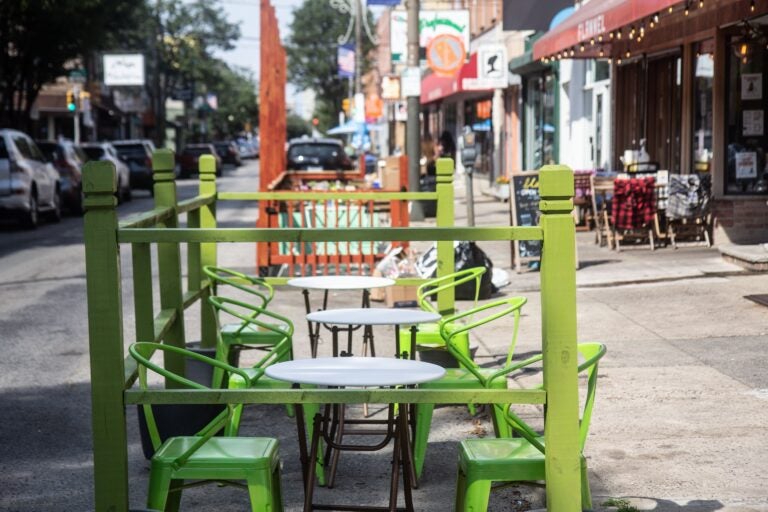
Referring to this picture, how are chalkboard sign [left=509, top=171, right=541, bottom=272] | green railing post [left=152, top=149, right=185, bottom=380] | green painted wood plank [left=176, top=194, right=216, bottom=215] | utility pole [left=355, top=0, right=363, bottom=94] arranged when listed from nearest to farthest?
1. green railing post [left=152, top=149, right=185, bottom=380]
2. green painted wood plank [left=176, top=194, right=216, bottom=215]
3. chalkboard sign [left=509, top=171, right=541, bottom=272]
4. utility pole [left=355, top=0, right=363, bottom=94]

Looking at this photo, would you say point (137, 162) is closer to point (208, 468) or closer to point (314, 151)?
point (314, 151)

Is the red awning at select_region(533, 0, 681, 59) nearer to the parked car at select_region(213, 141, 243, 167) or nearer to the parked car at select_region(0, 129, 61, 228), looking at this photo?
the parked car at select_region(0, 129, 61, 228)

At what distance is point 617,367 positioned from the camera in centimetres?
823

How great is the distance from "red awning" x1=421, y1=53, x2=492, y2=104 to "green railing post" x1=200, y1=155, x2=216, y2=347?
60.4 ft

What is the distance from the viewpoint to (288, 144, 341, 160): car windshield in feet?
99.5

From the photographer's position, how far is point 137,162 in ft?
121

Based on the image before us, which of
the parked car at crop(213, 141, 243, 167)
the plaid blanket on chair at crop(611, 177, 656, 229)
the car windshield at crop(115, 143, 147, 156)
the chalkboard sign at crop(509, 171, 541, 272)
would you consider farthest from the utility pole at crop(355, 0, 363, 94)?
the chalkboard sign at crop(509, 171, 541, 272)

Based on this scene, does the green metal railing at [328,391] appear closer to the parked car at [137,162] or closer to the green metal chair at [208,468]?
the green metal chair at [208,468]

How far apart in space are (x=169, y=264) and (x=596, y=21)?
991 centimetres

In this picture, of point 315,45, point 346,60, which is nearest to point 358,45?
point 346,60

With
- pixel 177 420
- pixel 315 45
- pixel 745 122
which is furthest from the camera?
pixel 315 45

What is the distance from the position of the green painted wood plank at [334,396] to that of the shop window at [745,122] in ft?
38.9

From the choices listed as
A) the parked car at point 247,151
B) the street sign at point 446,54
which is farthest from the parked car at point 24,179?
the parked car at point 247,151

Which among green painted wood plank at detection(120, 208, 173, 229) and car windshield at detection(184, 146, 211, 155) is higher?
car windshield at detection(184, 146, 211, 155)
